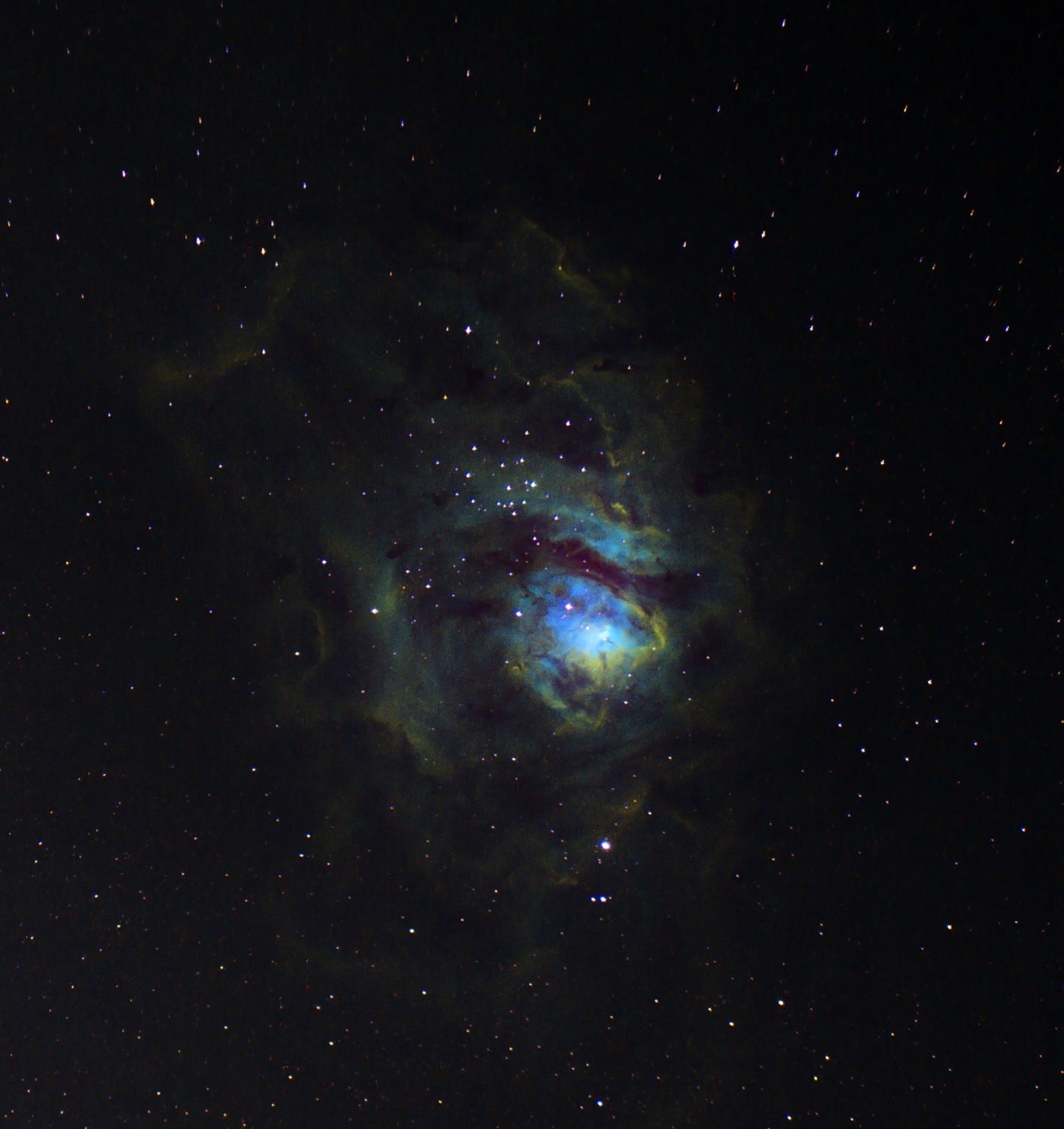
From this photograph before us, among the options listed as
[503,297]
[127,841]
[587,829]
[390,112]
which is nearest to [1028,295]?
[503,297]

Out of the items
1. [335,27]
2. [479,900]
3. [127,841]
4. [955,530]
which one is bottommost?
[479,900]

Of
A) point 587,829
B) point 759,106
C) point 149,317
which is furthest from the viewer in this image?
point 587,829

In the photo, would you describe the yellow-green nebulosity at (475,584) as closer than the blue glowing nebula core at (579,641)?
Yes

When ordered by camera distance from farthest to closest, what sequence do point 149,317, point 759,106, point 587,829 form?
1. point 587,829
2. point 149,317
3. point 759,106

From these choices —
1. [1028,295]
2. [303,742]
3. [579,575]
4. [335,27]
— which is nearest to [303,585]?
[303,742]

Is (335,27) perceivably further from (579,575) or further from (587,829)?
(587,829)

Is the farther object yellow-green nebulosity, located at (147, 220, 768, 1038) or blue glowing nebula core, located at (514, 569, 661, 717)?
blue glowing nebula core, located at (514, 569, 661, 717)

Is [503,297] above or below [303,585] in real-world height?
above

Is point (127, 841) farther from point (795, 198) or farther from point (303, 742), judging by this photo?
point (795, 198)

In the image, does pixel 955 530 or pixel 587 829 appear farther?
pixel 587 829
